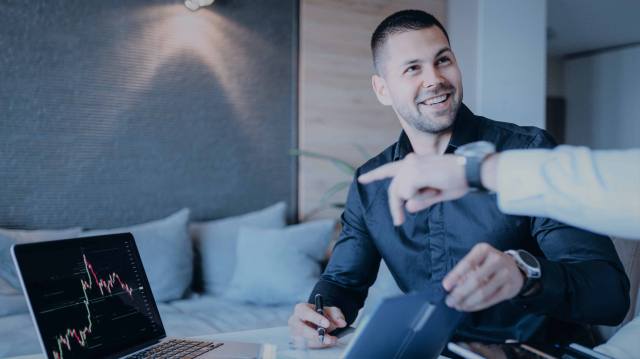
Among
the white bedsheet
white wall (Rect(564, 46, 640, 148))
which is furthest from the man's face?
white wall (Rect(564, 46, 640, 148))

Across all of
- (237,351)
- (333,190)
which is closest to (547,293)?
(237,351)

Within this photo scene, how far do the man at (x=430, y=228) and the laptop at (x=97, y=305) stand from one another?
0.87ft

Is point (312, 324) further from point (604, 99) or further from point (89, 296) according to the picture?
point (604, 99)

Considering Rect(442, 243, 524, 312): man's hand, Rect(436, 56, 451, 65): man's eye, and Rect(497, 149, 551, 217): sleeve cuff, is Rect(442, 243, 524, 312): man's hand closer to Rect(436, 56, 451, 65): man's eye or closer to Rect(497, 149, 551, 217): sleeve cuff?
Rect(497, 149, 551, 217): sleeve cuff

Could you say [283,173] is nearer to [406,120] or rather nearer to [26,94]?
[26,94]

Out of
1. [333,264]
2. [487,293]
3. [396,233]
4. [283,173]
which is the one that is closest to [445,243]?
[396,233]

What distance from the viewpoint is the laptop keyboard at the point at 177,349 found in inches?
43.8

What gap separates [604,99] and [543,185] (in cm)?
652

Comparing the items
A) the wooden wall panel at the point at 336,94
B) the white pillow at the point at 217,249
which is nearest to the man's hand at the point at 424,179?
the white pillow at the point at 217,249

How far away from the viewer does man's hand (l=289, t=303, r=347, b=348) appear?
1.21 meters

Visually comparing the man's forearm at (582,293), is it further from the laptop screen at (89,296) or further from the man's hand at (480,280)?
the laptop screen at (89,296)

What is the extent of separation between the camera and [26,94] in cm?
292

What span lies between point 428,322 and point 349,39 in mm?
3081

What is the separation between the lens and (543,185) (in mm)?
780
